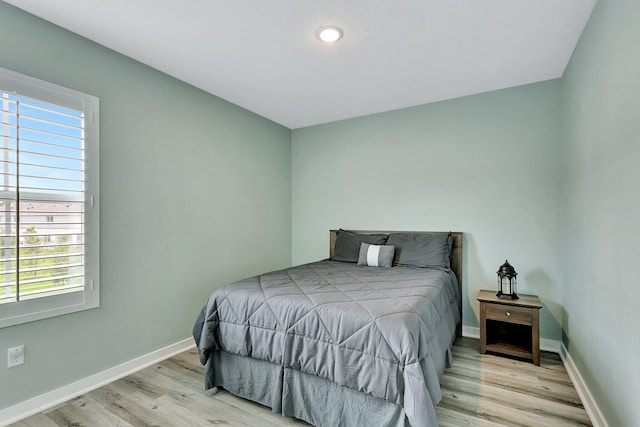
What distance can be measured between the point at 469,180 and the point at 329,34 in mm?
2077

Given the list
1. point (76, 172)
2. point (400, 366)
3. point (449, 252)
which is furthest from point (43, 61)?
point (449, 252)

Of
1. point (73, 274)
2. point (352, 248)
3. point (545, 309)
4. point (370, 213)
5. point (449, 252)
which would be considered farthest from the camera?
point (370, 213)

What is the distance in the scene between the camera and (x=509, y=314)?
2.63 m

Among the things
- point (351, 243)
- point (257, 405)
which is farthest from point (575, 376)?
point (257, 405)

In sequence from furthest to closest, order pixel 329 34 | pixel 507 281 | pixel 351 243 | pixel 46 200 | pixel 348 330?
pixel 351 243, pixel 507 281, pixel 329 34, pixel 46 200, pixel 348 330

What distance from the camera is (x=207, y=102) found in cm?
319

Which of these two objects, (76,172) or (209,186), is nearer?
(76,172)

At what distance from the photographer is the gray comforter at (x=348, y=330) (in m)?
1.53

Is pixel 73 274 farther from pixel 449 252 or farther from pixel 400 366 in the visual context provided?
pixel 449 252

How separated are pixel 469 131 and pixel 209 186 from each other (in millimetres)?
2789

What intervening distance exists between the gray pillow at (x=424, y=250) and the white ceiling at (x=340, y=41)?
1507 millimetres

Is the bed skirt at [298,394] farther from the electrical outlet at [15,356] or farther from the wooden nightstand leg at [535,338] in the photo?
the wooden nightstand leg at [535,338]

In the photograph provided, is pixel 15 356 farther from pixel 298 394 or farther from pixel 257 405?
pixel 298 394

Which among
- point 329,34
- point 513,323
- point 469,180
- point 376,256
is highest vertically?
point 329,34
